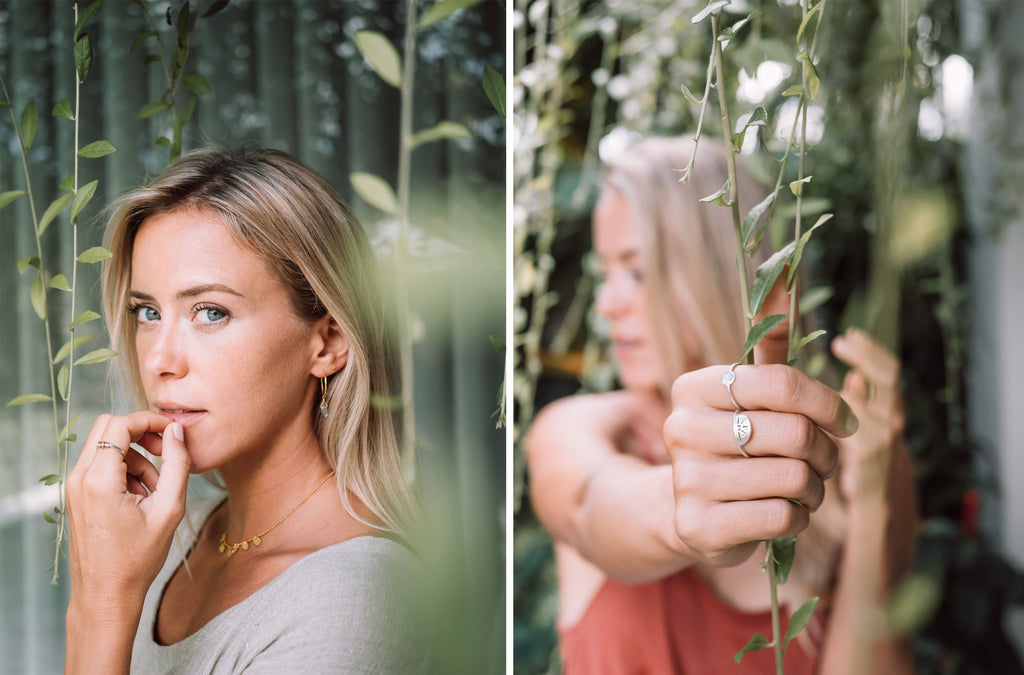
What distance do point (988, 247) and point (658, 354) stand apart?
699mm

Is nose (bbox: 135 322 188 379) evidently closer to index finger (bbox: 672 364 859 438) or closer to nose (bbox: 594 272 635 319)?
index finger (bbox: 672 364 859 438)

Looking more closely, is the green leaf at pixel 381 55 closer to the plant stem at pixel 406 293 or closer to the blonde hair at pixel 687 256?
the plant stem at pixel 406 293

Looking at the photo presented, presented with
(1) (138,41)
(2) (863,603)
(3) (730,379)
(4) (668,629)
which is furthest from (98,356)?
(2) (863,603)

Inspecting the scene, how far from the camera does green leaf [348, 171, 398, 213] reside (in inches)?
32.6

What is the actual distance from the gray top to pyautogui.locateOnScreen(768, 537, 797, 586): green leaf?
1.42 feet

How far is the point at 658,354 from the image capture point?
120 cm

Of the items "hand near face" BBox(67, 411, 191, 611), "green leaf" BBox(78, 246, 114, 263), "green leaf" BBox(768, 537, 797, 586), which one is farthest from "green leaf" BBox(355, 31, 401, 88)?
"green leaf" BBox(768, 537, 797, 586)

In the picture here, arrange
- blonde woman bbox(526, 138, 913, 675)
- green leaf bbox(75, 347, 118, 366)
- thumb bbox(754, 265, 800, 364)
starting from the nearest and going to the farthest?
thumb bbox(754, 265, 800, 364) → green leaf bbox(75, 347, 118, 366) → blonde woman bbox(526, 138, 913, 675)

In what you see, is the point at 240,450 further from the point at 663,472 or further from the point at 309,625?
the point at 663,472

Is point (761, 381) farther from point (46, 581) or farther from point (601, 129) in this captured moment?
point (46, 581)

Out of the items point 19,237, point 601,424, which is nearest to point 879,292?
point 601,424

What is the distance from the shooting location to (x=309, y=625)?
2.33 feet

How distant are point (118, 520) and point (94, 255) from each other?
30 cm

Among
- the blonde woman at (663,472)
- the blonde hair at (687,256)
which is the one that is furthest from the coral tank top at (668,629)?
the blonde hair at (687,256)
